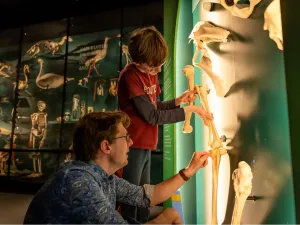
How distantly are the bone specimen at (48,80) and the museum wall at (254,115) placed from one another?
3.65 meters

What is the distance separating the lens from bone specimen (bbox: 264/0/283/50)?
786mm

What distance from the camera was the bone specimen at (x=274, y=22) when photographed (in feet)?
2.58

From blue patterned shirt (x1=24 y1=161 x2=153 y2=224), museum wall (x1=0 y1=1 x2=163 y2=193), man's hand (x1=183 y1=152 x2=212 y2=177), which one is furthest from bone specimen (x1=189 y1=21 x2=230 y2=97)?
museum wall (x1=0 y1=1 x2=163 y2=193)

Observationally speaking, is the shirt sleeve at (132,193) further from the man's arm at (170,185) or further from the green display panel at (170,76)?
the green display panel at (170,76)

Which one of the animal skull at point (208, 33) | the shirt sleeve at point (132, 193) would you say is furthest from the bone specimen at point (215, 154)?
the animal skull at point (208, 33)

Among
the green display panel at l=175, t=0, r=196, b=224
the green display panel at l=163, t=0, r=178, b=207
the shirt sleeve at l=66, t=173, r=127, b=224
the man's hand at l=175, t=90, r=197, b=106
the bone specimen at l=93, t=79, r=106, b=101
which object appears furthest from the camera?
the bone specimen at l=93, t=79, r=106, b=101

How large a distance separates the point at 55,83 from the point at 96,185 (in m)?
4.16

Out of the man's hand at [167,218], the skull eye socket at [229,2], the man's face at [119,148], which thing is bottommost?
the man's hand at [167,218]

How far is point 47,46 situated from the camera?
4.73 meters

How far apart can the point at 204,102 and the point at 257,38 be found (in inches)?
15.8

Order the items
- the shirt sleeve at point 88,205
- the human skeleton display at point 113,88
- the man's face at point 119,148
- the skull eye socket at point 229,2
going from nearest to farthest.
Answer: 1. the shirt sleeve at point 88,205
2. the man's face at point 119,148
3. the skull eye socket at point 229,2
4. the human skeleton display at point 113,88

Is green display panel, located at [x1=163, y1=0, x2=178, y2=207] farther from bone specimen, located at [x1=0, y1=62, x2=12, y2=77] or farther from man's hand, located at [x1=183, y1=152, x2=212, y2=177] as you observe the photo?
bone specimen, located at [x1=0, y1=62, x2=12, y2=77]

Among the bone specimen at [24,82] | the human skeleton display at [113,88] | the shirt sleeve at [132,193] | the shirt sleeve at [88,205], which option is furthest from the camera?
the bone specimen at [24,82]

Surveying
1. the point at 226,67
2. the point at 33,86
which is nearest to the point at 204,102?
the point at 226,67
